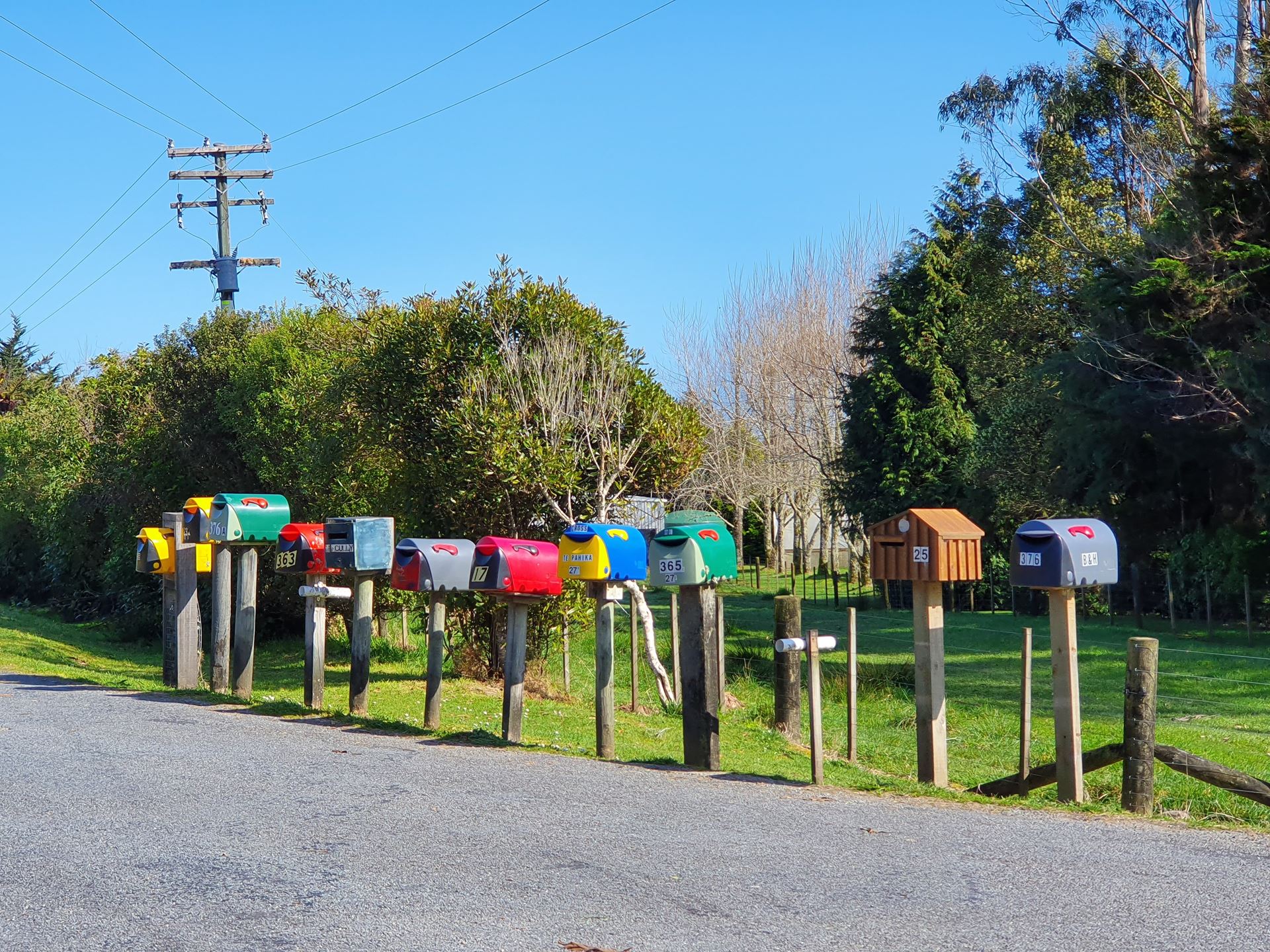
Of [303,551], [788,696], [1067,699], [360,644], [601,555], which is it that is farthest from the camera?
[788,696]

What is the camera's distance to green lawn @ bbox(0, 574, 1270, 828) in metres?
9.45

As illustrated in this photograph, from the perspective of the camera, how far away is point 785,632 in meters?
9.60

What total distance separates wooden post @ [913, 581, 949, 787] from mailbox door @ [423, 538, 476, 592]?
3764mm

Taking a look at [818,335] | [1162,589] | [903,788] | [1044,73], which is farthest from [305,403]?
[818,335]

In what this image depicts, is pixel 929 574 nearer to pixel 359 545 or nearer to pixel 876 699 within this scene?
pixel 359 545

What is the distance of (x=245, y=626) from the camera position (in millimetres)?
11688

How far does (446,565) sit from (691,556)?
259cm

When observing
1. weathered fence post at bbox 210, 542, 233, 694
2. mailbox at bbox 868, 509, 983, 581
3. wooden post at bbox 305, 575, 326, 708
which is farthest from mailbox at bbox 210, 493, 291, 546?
mailbox at bbox 868, 509, 983, 581

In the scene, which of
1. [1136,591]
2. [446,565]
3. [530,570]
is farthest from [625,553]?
[1136,591]

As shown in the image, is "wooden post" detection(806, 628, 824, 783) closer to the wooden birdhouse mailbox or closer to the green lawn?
the green lawn

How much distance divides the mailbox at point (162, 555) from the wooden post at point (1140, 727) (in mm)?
8702

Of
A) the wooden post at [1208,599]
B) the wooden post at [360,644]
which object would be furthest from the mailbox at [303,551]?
the wooden post at [1208,599]

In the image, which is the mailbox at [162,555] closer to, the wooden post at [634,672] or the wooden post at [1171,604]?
the wooden post at [634,672]

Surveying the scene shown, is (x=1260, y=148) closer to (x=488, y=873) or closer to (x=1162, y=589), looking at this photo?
(x=1162, y=589)
